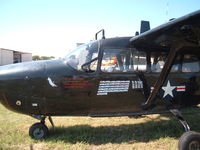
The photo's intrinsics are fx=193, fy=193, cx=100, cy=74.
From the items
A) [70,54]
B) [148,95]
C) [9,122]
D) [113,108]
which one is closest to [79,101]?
[113,108]

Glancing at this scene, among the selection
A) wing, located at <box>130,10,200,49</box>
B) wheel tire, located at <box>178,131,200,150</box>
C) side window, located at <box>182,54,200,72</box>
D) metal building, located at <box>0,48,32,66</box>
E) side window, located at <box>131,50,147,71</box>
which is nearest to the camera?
wing, located at <box>130,10,200,49</box>

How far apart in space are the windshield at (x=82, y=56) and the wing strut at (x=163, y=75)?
1.45 m

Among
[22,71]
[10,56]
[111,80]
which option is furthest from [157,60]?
[10,56]

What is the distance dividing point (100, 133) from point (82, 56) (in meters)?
1.88

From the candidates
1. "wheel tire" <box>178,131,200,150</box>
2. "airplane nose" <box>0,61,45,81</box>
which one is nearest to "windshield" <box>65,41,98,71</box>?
"airplane nose" <box>0,61,45,81</box>

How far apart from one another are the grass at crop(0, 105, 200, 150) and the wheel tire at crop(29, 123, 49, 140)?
12 centimetres

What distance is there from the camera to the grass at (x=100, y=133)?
153 inches

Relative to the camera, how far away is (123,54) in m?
4.34

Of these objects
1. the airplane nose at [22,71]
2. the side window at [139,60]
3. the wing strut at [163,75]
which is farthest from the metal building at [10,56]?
the wing strut at [163,75]

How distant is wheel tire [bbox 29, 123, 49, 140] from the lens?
429 cm

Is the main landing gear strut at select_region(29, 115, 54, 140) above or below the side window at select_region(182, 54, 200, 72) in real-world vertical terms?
below

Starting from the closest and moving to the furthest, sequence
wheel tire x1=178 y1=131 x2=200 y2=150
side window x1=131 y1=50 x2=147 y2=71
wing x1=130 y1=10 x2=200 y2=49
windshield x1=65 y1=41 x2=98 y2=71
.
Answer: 1. wing x1=130 y1=10 x2=200 y2=49
2. wheel tire x1=178 y1=131 x2=200 y2=150
3. windshield x1=65 y1=41 x2=98 y2=71
4. side window x1=131 y1=50 x2=147 y2=71

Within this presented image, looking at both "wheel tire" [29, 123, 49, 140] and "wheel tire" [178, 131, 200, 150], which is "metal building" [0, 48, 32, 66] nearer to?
"wheel tire" [29, 123, 49, 140]

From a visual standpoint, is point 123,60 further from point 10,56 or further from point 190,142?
point 10,56
